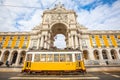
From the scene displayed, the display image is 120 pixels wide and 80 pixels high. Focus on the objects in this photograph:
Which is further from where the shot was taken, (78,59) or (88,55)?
(88,55)

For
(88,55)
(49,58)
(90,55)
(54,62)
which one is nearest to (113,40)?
(90,55)

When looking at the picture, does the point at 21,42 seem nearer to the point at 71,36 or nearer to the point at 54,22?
the point at 54,22

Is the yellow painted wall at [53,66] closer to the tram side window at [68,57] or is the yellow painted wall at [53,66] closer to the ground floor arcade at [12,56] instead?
the tram side window at [68,57]

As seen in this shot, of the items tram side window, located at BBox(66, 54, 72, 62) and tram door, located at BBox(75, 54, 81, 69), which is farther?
tram side window, located at BBox(66, 54, 72, 62)

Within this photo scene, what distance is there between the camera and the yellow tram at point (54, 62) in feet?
38.1

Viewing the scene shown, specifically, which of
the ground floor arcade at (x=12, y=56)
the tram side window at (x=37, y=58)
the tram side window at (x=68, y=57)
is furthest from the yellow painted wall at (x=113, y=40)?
the ground floor arcade at (x=12, y=56)

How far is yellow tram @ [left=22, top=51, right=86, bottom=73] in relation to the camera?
1161 cm

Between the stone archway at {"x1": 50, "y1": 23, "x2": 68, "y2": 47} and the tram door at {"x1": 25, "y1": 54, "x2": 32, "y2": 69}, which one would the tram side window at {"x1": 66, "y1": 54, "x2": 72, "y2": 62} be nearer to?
the tram door at {"x1": 25, "y1": 54, "x2": 32, "y2": 69}

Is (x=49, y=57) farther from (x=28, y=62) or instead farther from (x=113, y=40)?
(x=113, y=40)

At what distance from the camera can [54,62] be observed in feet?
38.9

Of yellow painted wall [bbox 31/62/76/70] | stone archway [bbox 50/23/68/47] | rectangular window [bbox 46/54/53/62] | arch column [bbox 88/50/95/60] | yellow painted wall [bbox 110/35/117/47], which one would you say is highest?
stone archway [bbox 50/23/68/47]

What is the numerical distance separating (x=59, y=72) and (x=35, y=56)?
3.66 m

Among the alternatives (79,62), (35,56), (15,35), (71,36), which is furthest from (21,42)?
(79,62)

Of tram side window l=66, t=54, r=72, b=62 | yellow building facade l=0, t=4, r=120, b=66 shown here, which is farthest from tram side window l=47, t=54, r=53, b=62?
yellow building facade l=0, t=4, r=120, b=66
